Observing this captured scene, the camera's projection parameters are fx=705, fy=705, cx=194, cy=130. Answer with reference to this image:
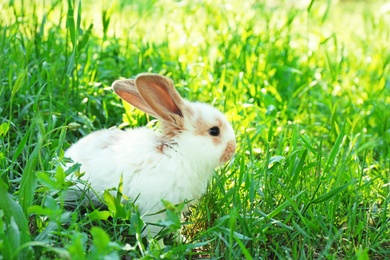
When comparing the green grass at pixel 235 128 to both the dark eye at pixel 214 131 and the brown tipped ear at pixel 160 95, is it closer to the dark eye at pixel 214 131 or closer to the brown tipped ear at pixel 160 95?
the dark eye at pixel 214 131

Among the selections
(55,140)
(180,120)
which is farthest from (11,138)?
(180,120)

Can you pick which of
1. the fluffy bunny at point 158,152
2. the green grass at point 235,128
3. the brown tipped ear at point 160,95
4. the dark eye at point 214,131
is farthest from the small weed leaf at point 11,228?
the dark eye at point 214,131

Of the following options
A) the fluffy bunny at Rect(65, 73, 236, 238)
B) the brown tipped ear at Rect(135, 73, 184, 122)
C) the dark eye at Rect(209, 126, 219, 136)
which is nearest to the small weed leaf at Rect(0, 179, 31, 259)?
the fluffy bunny at Rect(65, 73, 236, 238)

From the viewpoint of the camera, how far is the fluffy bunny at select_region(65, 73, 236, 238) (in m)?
2.86

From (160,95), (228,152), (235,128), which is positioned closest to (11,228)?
(160,95)

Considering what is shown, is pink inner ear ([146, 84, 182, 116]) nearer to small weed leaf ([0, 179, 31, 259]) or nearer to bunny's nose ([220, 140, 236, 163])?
bunny's nose ([220, 140, 236, 163])

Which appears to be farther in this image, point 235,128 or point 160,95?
point 235,128

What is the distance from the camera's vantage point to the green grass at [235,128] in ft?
8.11

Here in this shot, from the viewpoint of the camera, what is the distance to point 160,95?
300 centimetres

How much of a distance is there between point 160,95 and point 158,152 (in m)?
0.25

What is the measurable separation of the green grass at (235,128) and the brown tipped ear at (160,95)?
34 centimetres

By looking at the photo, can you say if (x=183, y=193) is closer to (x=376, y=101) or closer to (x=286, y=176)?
(x=286, y=176)

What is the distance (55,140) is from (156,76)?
1.85 feet

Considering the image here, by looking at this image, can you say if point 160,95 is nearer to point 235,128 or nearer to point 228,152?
point 228,152
